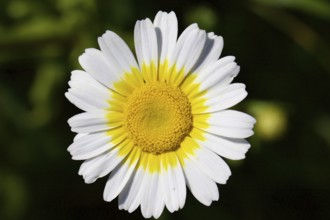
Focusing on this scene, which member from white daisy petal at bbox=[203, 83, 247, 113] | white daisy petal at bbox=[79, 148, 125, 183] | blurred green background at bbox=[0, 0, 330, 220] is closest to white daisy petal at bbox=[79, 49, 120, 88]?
white daisy petal at bbox=[79, 148, 125, 183]

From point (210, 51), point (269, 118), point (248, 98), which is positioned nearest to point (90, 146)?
point (210, 51)

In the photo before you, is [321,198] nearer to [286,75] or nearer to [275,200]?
[275,200]

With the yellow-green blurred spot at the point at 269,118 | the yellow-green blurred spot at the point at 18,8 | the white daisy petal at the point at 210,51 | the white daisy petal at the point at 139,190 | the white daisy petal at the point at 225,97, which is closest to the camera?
the white daisy petal at the point at 225,97

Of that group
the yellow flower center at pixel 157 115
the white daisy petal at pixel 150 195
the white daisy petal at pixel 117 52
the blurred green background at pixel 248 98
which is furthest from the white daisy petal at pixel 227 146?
the blurred green background at pixel 248 98

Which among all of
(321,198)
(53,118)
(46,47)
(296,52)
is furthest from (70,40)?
(321,198)

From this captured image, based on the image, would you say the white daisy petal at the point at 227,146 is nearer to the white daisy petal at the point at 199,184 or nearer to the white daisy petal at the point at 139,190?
the white daisy petal at the point at 199,184
